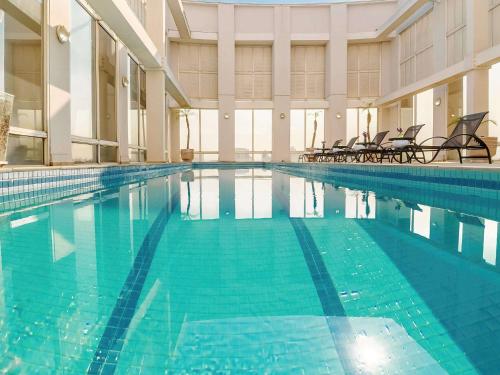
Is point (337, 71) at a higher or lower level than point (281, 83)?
higher

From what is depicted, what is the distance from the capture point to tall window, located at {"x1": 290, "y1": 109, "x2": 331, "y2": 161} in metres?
18.3

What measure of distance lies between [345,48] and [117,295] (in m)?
17.3

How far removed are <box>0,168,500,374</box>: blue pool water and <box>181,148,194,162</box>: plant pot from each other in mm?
14163

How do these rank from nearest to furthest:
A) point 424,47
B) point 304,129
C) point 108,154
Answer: point 108,154 < point 424,47 < point 304,129

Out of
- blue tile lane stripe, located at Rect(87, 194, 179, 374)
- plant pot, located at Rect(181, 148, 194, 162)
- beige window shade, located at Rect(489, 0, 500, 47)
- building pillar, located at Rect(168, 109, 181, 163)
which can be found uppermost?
beige window shade, located at Rect(489, 0, 500, 47)

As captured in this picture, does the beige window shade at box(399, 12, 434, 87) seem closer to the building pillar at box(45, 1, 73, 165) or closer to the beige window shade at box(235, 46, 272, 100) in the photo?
the beige window shade at box(235, 46, 272, 100)

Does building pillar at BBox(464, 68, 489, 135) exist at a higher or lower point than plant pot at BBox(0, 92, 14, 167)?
higher

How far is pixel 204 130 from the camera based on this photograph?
18391 millimetres

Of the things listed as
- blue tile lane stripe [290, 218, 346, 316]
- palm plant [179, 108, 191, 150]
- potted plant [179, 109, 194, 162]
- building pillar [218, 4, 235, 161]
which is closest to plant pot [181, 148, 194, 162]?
potted plant [179, 109, 194, 162]

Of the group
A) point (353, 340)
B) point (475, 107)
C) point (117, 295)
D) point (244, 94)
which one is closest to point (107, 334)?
point (117, 295)

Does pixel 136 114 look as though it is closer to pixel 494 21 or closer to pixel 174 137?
pixel 174 137

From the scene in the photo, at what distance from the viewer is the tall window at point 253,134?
1853 centimetres

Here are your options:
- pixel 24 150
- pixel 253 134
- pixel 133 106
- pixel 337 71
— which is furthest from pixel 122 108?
pixel 337 71

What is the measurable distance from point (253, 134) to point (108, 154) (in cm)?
960
